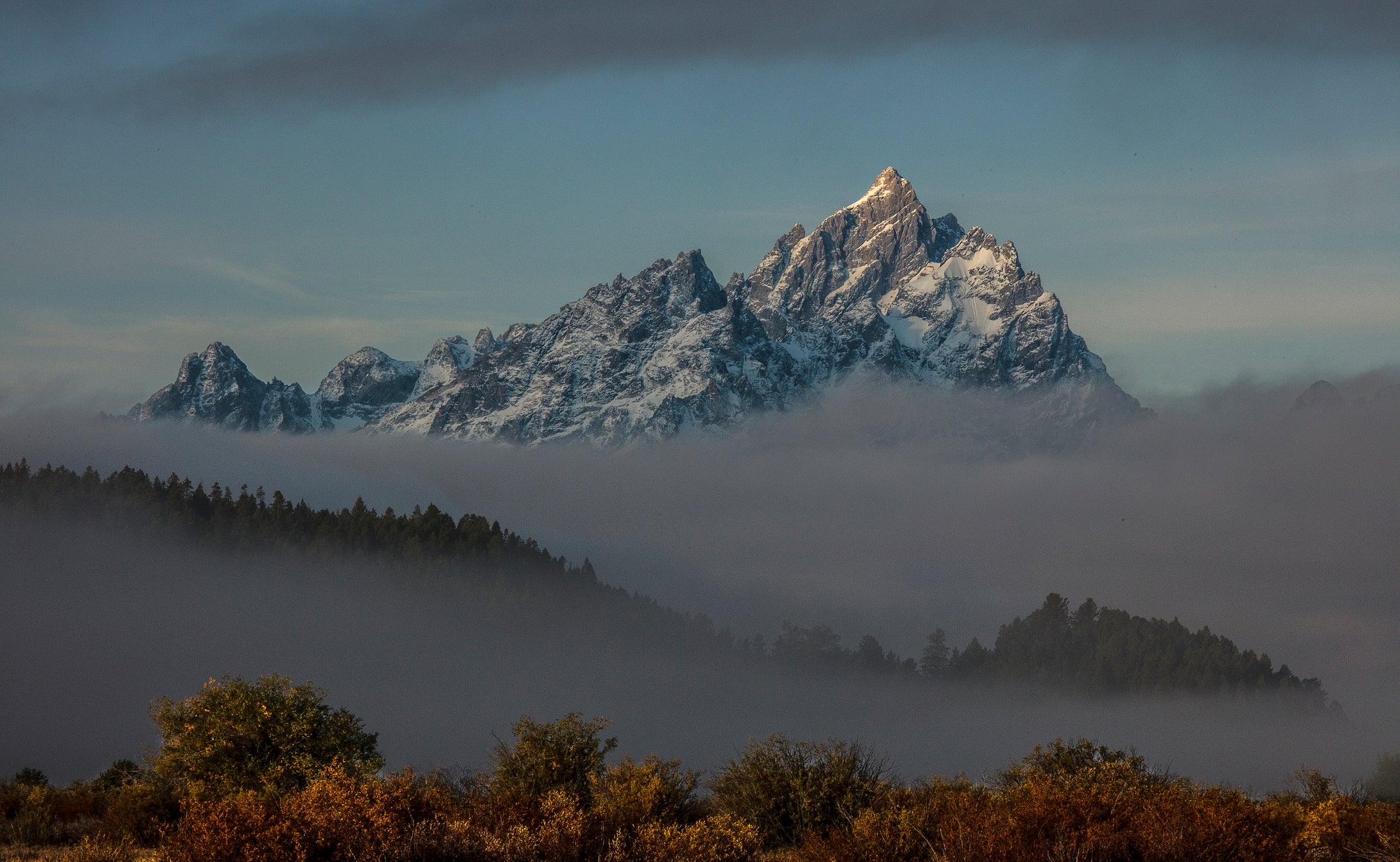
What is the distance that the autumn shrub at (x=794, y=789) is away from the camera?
4478 cm

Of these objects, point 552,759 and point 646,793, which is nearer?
point 646,793

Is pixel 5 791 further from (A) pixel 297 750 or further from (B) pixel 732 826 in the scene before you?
(B) pixel 732 826

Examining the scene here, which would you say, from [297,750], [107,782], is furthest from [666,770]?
[107,782]

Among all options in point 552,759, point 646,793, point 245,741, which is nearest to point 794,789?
point 646,793

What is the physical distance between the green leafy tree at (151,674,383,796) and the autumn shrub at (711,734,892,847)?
1408cm

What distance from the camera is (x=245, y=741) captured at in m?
46.4

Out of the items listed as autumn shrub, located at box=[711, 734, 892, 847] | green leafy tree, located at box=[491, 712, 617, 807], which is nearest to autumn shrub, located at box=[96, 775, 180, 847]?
green leafy tree, located at box=[491, 712, 617, 807]

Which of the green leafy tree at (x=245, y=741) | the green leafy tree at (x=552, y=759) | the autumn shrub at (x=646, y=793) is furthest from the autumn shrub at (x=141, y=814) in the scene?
the autumn shrub at (x=646, y=793)

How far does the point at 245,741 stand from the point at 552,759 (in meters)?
11.9

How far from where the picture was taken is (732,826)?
3142 centimetres

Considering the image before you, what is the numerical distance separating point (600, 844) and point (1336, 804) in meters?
31.3

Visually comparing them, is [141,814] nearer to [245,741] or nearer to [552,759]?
[245,741]

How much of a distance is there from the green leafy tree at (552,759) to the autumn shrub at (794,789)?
5.76 m

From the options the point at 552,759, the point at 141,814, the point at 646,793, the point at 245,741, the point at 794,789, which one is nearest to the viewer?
the point at 646,793
